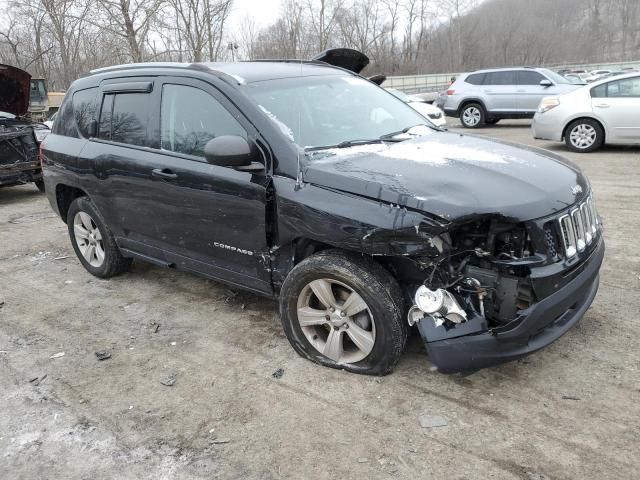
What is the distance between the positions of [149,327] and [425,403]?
2188 millimetres

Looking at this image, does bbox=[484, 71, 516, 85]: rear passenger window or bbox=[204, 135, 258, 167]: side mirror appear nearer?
bbox=[204, 135, 258, 167]: side mirror

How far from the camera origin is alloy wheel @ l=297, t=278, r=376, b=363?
3031mm

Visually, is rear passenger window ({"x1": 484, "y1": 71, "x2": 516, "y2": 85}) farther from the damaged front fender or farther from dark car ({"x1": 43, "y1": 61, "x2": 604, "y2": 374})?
the damaged front fender

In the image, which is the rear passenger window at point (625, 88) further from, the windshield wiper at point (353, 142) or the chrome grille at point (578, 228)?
the windshield wiper at point (353, 142)

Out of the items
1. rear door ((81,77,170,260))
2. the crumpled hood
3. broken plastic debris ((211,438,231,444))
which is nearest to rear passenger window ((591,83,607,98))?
the crumpled hood

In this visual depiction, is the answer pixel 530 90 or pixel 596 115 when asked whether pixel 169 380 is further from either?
pixel 530 90

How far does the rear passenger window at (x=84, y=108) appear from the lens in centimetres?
455

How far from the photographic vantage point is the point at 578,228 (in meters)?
2.91

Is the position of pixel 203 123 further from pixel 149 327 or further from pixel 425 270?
pixel 425 270

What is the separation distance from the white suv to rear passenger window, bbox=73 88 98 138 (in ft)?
41.9

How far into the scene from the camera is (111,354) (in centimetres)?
359

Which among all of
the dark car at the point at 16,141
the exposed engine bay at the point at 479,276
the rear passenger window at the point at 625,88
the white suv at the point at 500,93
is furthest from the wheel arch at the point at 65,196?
the white suv at the point at 500,93

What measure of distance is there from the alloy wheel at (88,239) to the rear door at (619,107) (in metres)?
9.10

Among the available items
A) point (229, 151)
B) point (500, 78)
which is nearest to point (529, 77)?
point (500, 78)
